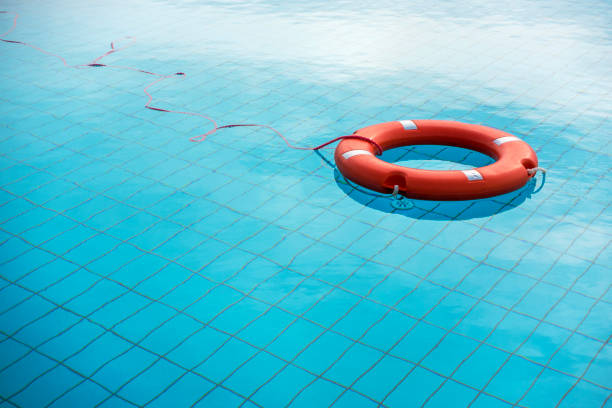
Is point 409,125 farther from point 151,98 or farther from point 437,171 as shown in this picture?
point 151,98

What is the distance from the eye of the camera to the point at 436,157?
14.4 feet

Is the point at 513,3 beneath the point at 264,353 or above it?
above

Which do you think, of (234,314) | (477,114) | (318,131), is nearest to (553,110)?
(477,114)

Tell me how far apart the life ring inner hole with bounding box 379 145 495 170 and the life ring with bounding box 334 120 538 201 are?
4cm

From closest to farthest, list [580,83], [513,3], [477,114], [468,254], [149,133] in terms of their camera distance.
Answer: [468,254] < [149,133] < [477,114] < [580,83] < [513,3]

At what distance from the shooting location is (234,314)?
2916mm

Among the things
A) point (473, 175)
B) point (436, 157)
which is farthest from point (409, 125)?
point (473, 175)

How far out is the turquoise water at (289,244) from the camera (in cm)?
259

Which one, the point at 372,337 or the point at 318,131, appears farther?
the point at 318,131

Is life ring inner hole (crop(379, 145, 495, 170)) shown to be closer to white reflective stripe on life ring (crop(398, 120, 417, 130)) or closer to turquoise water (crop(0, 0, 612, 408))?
turquoise water (crop(0, 0, 612, 408))

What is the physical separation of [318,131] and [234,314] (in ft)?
7.35

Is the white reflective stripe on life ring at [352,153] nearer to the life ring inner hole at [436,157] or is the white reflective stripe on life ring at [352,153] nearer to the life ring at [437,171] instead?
the life ring at [437,171]

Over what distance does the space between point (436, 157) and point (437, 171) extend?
2.00 ft

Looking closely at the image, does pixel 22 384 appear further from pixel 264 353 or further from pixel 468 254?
pixel 468 254
